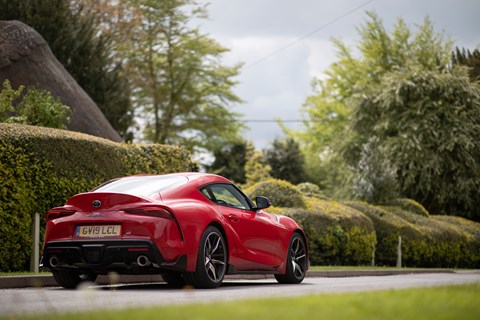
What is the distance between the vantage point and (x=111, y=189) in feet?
36.1

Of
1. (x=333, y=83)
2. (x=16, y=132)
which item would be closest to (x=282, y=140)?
(x=333, y=83)

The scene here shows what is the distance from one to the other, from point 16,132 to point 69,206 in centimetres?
360

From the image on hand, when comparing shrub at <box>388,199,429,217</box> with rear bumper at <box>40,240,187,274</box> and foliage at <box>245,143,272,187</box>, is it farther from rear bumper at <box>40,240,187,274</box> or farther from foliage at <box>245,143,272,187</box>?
foliage at <box>245,143,272,187</box>

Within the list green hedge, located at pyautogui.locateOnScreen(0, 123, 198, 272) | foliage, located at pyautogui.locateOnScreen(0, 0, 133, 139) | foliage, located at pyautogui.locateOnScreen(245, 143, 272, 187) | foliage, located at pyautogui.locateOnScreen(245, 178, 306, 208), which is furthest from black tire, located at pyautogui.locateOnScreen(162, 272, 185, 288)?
foliage, located at pyautogui.locateOnScreen(245, 143, 272, 187)

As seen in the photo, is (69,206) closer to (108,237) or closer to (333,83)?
(108,237)

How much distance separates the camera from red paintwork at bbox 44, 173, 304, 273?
33.1 ft

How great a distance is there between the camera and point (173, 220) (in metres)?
10.2

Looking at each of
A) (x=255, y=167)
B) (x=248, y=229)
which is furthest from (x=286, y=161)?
(x=248, y=229)

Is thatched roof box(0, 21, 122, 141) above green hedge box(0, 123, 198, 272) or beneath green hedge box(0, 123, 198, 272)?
above

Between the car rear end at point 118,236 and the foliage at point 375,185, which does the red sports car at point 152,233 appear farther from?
the foliage at point 375,185

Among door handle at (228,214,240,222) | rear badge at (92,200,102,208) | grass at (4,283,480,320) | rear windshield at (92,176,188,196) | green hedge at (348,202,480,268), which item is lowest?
green hedge at (348,202,480,268)

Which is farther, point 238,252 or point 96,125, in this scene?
point 96,125

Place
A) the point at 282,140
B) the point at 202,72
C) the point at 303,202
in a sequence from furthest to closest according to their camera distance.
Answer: the point at 282,140, the point at 202,72, the point at 303,202

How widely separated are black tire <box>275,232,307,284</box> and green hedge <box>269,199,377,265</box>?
293 inches
